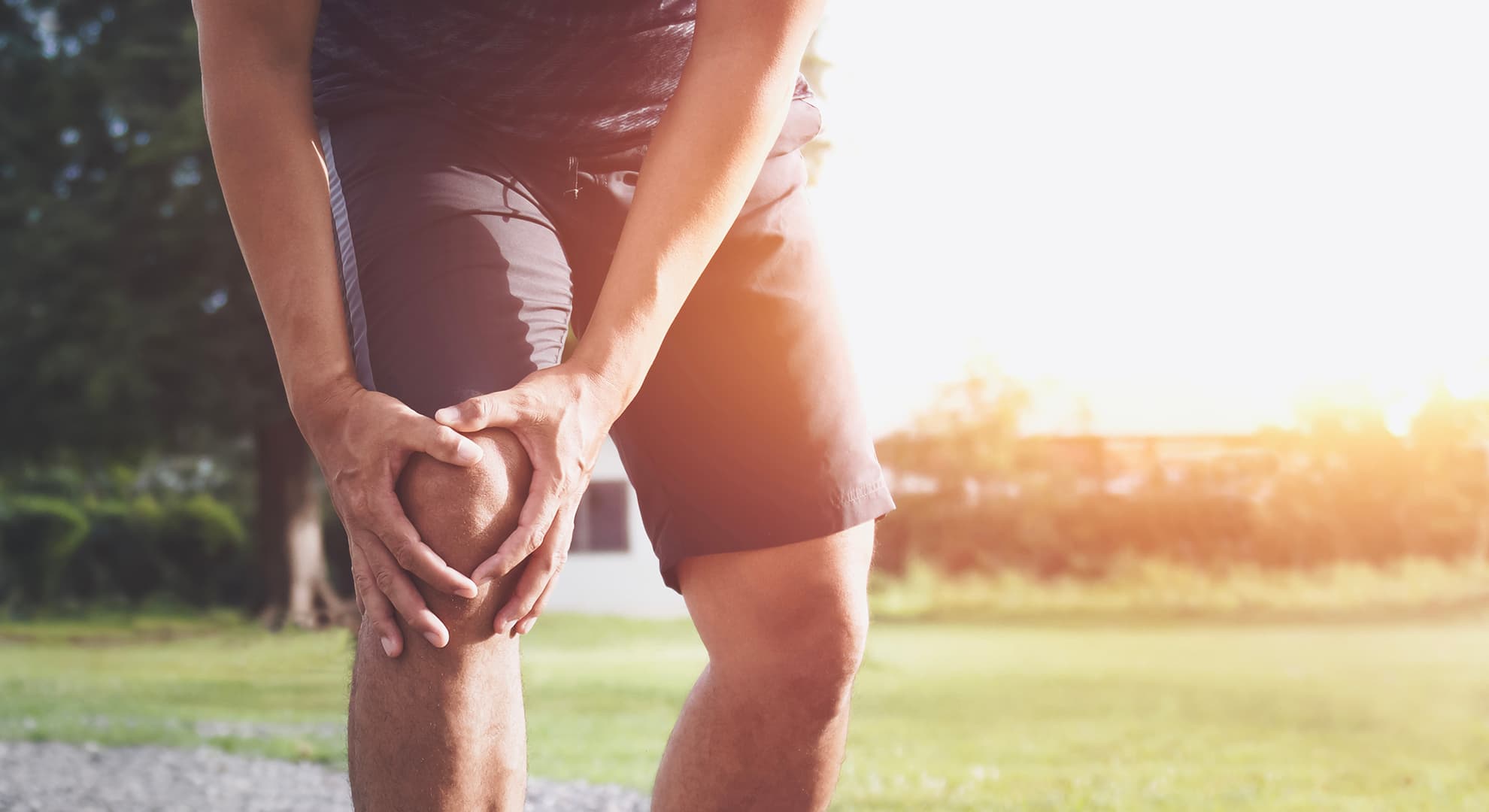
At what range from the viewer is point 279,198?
3.97ft

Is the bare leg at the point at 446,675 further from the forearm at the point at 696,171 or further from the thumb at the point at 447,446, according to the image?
the forearm at the point at 696,171

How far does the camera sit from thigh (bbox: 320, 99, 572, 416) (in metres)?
1.15

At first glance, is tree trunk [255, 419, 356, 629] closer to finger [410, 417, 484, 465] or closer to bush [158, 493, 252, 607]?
bush [158, 493, 252, 607]

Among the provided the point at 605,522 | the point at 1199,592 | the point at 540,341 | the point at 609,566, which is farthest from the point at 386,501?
the point at 605,522

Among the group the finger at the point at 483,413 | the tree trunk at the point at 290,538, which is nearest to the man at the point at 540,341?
the finger at the point at 483,413

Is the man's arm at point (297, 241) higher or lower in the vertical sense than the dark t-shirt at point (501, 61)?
lower

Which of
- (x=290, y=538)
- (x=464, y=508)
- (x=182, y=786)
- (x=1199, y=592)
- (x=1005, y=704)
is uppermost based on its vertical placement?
(x=464, y=508)

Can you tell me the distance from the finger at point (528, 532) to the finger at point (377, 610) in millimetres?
89

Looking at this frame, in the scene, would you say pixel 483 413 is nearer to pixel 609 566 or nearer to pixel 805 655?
pixel 805 655

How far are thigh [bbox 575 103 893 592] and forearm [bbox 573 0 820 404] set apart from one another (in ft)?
0.62

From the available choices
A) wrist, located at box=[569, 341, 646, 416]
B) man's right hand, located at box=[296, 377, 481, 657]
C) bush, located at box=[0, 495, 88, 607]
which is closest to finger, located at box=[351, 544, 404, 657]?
man's right hand, located at box=[296, 377, 481, 657]

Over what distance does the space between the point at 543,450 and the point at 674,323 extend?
17.0 inches

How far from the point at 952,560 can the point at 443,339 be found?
61.3 feet

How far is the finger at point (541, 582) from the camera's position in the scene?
1098 millimetres
